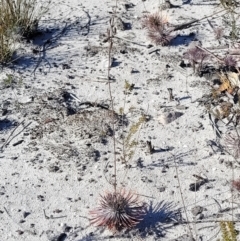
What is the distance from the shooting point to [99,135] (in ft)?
13.7

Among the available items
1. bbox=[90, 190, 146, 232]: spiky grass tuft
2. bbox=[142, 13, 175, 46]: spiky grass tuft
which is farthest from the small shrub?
bbox=[90, 190, 146, 232]: spiky grass tuft

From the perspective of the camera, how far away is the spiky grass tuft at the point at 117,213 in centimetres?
348

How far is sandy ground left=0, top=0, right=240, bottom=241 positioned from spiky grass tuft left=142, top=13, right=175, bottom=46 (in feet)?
0.24

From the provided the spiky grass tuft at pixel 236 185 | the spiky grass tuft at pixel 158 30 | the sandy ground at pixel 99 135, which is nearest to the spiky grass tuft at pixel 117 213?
the sandy ground at pixel 99 135

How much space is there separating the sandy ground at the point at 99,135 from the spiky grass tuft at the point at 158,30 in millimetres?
74

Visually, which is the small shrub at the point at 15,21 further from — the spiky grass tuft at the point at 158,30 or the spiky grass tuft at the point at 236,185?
the spiky grass tuft at the point at 236,185

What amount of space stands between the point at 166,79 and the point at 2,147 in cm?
133

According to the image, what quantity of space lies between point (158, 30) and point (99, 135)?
1239mm

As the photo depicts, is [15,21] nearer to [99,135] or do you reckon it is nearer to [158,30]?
[158,30]

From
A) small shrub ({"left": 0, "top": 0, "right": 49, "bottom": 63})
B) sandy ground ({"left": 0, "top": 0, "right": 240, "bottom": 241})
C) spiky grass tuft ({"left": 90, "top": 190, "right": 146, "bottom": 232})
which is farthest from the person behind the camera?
small shrub ({"left": 0, "top": 0, "right": 49, "bottom": 63})

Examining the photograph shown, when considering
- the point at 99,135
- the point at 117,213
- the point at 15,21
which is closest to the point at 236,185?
the point at 117,213

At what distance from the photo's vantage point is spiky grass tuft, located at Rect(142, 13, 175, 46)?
16.3 ft

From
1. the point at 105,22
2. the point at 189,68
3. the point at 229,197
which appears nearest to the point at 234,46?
the point at 189,68

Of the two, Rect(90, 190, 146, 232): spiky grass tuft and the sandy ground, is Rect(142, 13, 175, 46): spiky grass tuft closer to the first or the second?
the sandy ground
